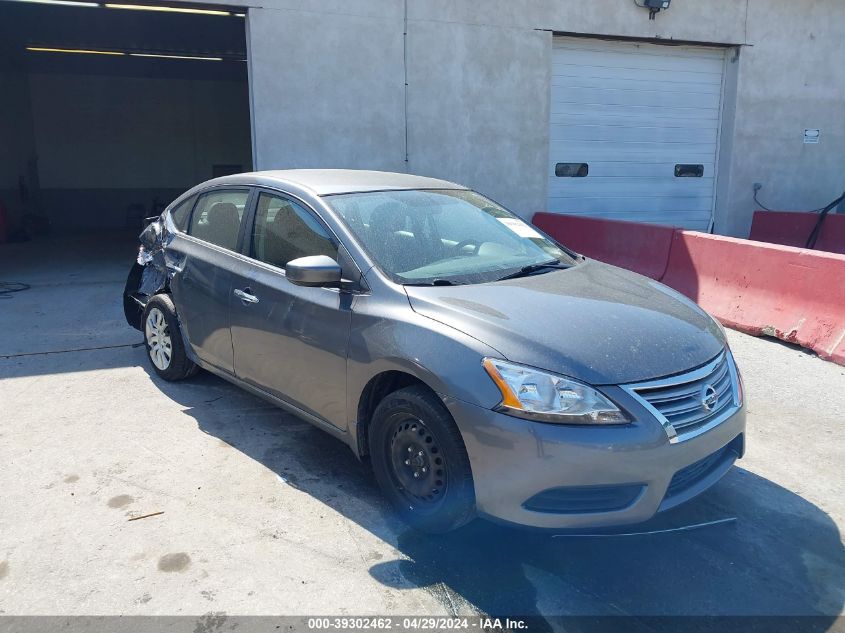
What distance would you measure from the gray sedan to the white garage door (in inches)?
271

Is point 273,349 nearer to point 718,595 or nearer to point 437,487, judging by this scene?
point 437,487

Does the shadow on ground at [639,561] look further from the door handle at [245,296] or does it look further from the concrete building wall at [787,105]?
the concrete building wall at [787,105]

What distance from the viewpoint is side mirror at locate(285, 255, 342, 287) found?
354 centimetres

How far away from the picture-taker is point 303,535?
3414mm

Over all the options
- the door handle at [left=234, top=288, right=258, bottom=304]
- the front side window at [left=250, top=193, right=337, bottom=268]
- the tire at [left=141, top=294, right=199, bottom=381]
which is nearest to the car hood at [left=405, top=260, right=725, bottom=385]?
the front side window at [left=250, top=193, right=337, bottom=268]

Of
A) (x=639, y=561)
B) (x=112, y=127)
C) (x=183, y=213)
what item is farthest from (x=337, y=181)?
(x=112, y=127)

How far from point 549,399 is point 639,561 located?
0.99 meters

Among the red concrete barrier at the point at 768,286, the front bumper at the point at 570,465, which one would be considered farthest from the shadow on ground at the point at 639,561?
the red concrete barrier at the point at 768,286

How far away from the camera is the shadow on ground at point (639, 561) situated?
296 centimetres

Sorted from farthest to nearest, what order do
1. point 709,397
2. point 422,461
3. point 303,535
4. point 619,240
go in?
point 619,240 < point 303,535 < point 422,461 < point 709,397

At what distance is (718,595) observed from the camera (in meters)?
3.02

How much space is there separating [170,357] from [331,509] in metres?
2.29

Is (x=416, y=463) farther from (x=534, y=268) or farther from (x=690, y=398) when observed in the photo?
(x=534, y=268)

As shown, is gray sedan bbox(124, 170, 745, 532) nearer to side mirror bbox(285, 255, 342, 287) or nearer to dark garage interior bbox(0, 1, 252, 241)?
side mirror bbox(285, 255, 342, 287)
